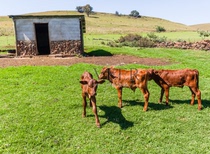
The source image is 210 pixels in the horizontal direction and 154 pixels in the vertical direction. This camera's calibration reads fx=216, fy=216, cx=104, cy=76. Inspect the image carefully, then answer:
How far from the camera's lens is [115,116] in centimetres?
816

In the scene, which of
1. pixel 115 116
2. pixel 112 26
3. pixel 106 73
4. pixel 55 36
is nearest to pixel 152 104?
pixel 115 116

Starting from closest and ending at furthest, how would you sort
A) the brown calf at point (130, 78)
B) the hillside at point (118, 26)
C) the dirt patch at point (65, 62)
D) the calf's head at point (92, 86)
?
1. the calf's head at point (92, 86)
2. the brown calf at point (130, 78)
3. the dirt patch at point (65, 62)
4. the hillside at point (118, 26)

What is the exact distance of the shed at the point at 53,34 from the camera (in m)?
20.0

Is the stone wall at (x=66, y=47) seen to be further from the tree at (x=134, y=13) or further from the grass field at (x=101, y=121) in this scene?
the tree at (x=134, y=13)

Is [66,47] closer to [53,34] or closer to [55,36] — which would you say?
[55,36]

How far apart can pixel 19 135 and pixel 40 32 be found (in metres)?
21.8

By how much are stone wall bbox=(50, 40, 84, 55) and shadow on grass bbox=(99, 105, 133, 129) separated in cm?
1268

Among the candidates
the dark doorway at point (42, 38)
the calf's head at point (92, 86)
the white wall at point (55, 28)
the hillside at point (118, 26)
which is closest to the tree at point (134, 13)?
the hillside at point (118, 26)

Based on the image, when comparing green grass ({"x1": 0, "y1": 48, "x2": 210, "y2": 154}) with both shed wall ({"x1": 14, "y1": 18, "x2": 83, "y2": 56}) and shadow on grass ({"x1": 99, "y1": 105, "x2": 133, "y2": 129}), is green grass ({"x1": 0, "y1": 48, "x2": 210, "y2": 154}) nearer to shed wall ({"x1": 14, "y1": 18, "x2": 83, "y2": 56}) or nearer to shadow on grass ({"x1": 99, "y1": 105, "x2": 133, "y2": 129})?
shadow on grass ({"x1": 99, "y1": 105, "x2": 133, "y2": 129})

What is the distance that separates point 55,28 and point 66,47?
204cm

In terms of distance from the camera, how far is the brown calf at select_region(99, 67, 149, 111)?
8.42 meters

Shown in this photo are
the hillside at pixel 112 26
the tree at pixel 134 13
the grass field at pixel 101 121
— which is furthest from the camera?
the tree at pixel 134 13

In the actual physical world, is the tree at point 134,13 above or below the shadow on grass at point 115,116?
above

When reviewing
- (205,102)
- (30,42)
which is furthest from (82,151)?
(30,42)
